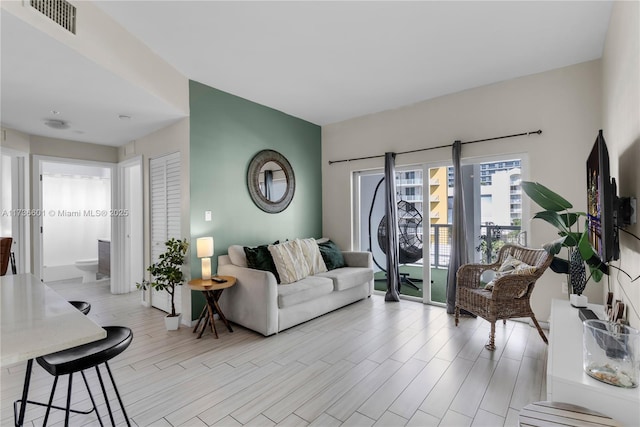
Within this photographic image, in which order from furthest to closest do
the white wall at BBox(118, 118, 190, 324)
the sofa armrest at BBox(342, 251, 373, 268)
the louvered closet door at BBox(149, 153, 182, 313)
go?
the sofa armrest at BBox(342, 251, 373, 268) < the louvered closet door at BBox(149, 153, 182, 313) < the white wall at BBox(118, 118, 190, 324)

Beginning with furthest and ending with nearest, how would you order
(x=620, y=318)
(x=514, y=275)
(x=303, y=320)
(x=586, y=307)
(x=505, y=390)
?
(x=303, y=320)
(x=514, y=275)
(x=586, y=307)
(x=505, y=390)
(x=620, y=318)

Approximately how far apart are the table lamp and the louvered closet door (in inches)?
19.1

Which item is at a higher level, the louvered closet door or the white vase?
the louvered closet door

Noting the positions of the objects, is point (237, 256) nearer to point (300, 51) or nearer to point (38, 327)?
point (300, 51)

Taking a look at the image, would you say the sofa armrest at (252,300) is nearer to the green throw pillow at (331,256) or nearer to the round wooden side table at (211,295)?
the round wooden side table at (211,295)

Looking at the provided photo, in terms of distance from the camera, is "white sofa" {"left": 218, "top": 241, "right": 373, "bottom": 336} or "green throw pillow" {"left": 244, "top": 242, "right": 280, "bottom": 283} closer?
"white sofa" {"left": 218, "top": 241, "right": 373, "bottom": 336}

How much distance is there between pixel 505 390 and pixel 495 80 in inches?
123

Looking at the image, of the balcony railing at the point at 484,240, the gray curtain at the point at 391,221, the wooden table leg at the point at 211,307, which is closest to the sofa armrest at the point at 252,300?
the wooden table leg at the point at 211,307

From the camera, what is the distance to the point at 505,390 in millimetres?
2090

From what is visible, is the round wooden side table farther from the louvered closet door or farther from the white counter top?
the white counter top

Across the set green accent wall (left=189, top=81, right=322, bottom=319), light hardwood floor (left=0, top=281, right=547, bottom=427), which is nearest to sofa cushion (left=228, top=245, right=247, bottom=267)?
green accent wall (left=189, top=81, right=322, bottom=319)

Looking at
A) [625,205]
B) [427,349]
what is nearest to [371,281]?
[427,349]

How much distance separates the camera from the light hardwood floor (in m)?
1.85

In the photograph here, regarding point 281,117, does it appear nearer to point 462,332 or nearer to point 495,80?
point 495,80
